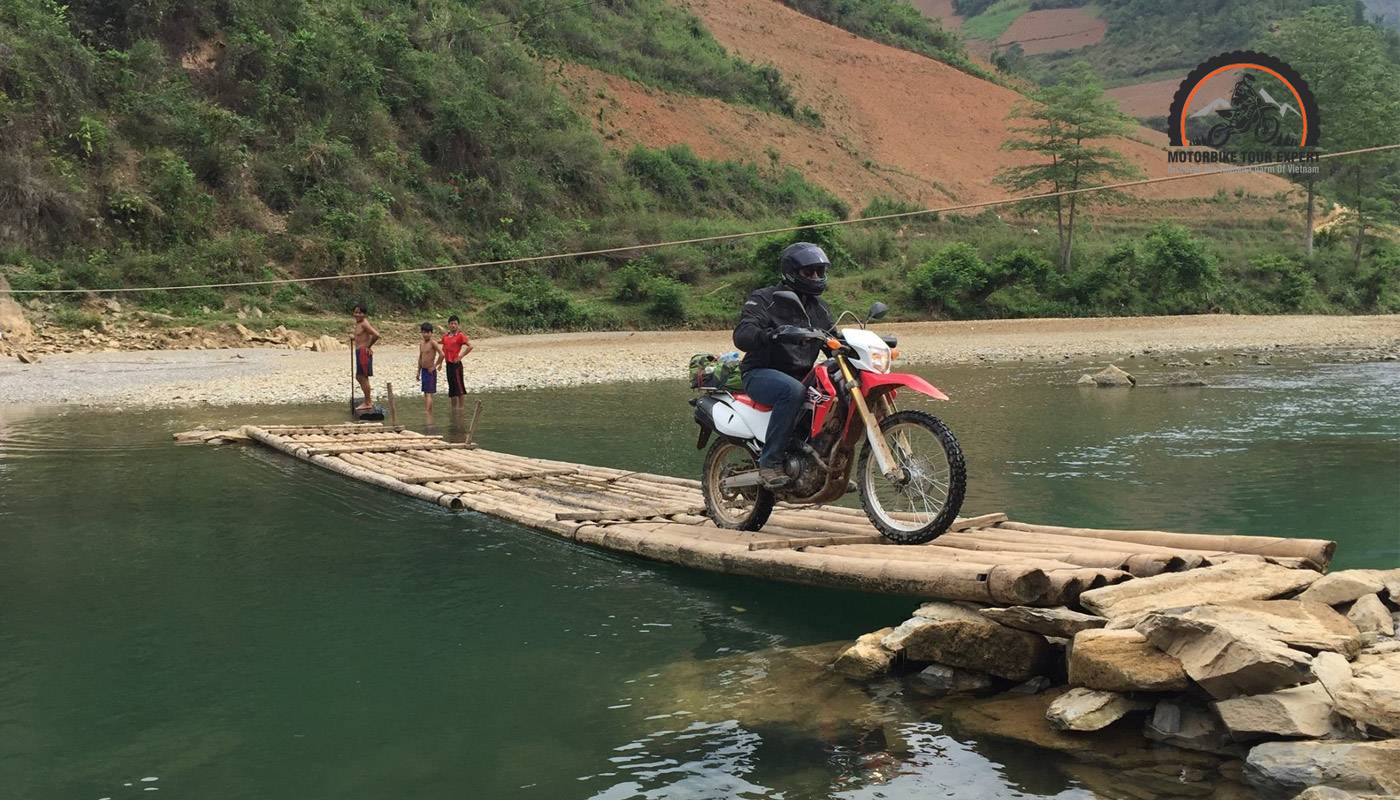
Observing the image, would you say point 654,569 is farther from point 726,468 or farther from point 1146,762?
point 1146,762

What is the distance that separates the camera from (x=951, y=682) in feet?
16.0

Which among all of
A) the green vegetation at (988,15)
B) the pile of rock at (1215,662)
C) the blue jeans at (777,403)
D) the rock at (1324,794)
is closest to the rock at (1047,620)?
the pile of rock at (1215,662)

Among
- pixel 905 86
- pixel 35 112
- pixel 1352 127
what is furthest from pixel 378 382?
pixel 905 86

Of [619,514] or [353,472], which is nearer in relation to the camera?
[619,514]

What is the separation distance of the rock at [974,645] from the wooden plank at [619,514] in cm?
290

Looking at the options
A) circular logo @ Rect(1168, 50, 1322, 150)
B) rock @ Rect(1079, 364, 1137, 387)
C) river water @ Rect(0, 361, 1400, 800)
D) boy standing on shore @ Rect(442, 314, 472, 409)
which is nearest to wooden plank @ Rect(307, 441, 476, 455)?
river water @ Rect(0, 361, 1400, 800)

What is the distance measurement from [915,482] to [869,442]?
0.32m

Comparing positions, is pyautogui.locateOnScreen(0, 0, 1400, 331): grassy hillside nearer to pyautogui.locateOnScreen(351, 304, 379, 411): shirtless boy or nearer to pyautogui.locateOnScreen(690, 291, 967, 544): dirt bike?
pyautogui.locateOnScreen(351, 304, 379, 411): shirtless boy

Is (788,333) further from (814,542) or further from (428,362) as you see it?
(428,362)

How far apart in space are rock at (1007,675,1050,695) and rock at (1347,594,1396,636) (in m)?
1.21

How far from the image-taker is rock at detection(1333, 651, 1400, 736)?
140 inches

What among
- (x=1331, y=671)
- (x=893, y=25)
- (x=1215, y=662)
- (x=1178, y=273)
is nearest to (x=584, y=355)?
(x=1178, y=273)

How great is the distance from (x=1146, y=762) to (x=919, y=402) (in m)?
13.2

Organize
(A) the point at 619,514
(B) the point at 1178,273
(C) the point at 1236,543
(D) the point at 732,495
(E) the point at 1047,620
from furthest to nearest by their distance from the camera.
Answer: (B) the point at 1178,273
(A) the point at 619,514
(D) the point at 732,495
(C) the point at 1236,543
(E) the point at 1047,620
